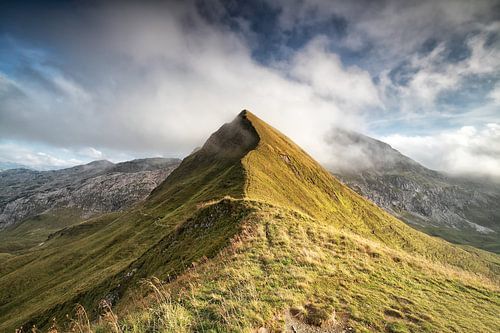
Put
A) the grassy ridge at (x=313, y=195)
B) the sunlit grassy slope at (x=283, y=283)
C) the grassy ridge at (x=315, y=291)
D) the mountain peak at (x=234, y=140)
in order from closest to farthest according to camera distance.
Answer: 1. the grassy ridge at (x=315, y=291)
2. the sunlit grassy slope at (x=283, y=283)
3. the grassy ridge at (x=313, y=195)
4. the mountain peak at (x=234, y=140)

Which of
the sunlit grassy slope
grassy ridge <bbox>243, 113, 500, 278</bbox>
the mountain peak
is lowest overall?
the sunlit grassy slope

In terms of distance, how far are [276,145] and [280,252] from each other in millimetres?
109097

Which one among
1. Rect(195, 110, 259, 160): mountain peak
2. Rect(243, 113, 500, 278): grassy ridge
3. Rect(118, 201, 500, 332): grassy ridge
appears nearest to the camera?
Rect(118, 201, 500, 332): grassy ridge

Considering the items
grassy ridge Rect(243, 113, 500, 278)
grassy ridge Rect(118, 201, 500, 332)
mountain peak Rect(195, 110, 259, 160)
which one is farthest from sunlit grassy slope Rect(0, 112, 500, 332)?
mountain peak Rect(195, 110, 259, 160)

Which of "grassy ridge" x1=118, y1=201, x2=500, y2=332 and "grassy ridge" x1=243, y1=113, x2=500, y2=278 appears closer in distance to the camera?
"grassy ridge" x1=118, y1=201, x2=500, y2=332

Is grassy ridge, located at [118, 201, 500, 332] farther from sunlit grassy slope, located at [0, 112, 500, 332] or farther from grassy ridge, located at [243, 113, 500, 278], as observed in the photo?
grassy ridge, located at [243, 113, 500, 278]

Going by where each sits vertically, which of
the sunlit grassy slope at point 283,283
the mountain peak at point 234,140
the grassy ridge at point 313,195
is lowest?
the sunlit grassy slope at point 283,283

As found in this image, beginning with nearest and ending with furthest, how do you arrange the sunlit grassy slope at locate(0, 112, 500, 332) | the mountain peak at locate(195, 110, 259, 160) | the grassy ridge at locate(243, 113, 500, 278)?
the sunlit grassy slope at locate(0, 112, 500, 332) < the grassy ridge at locate(243, 113, 500, 278) < the mountain peak at locate(195, 110, 259, 160)

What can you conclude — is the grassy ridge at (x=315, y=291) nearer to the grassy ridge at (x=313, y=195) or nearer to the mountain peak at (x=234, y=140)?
the grassy ridge at (x=313, y=195)

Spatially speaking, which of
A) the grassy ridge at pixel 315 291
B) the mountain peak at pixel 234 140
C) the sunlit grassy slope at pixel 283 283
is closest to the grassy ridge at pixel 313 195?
the mountain peak at pixel 234 140

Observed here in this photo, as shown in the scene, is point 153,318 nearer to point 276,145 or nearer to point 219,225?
point 219,225

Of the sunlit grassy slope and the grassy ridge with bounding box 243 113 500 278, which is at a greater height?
the grassy ridge with bounding box 243 113 500 278

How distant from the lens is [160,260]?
112 ft

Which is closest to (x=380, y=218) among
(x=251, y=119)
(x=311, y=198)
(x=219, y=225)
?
(x=311, y=198)
